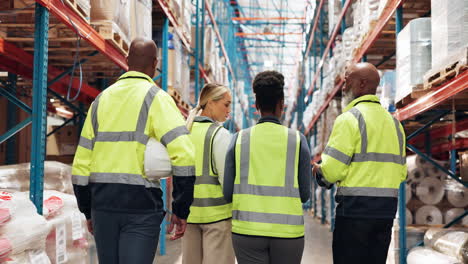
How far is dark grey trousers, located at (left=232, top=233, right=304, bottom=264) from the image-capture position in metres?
2.51

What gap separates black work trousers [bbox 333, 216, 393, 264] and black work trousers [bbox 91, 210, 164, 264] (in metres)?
1.22

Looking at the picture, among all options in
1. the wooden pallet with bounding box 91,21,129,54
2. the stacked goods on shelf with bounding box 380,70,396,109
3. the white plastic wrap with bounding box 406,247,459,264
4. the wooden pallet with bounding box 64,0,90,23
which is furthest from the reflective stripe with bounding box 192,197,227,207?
the stacked goods on shelf with bounding box 380,70,396,109

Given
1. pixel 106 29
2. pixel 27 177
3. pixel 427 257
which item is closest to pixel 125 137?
pixel 27 177

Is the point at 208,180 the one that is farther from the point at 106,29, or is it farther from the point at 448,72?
the point at 106,29

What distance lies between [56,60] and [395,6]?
3.71 meters

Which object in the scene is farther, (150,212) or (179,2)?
(179,2)

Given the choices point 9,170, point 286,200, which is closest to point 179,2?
point 9,170

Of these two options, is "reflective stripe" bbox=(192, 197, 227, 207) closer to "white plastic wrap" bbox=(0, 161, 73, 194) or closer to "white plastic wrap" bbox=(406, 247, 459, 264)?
"white plastic wrap" bbox=(0, 161, 73, 194)

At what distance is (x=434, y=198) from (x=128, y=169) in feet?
16.0

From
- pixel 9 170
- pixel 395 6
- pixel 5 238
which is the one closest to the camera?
pixel 5 238

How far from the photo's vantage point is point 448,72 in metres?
3.79

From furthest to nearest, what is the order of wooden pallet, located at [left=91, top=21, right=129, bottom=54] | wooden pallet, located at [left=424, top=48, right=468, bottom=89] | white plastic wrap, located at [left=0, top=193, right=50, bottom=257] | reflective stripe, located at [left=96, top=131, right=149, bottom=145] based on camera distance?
wooden pallet, located at [left=91, top=21, right=129, bottom=54]
wooden pallet, located at [left=424, top=48, right=468, bottom=89]
white plastic wrap, located at [left=0, top=193, right=50, bottom=257]
reflective stripe, located at [left=96, top=131, right=149, bottom=145]

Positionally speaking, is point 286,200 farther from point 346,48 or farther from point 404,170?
point 346,48

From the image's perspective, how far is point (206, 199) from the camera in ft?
9.89
